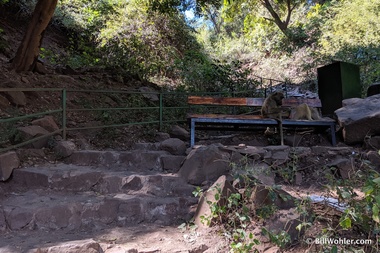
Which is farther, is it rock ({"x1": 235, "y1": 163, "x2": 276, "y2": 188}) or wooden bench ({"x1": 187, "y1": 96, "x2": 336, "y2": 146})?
wooden bench ({"x1": 187, "y1": 96, "x2": 336, "y2": 146})

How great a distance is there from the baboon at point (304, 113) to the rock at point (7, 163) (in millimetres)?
4582

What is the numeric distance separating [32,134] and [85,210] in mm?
1914

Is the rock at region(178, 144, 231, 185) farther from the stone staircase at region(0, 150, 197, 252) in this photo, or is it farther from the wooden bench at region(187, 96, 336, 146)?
the wooden bench at region(187, 96, 336, 146)

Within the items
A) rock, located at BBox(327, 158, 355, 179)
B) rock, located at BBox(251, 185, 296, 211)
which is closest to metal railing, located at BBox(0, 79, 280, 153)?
rock, located at BBox(251, 185, 296, 211)

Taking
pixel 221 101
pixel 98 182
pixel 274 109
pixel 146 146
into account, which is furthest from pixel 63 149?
pixel 274 109

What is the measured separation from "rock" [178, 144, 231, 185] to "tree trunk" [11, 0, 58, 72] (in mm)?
5020

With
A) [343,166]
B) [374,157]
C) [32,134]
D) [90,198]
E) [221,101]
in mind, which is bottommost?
[90,198]

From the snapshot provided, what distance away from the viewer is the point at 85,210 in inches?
130

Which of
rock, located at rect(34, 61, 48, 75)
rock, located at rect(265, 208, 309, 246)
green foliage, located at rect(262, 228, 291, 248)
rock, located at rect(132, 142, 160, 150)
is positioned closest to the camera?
green foliage, located at rect(262, 228, 291, 248)

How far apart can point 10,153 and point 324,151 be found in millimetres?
3950

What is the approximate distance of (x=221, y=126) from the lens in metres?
6.20

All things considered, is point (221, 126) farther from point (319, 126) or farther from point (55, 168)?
point (55, 168)

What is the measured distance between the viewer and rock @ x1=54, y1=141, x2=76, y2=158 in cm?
475

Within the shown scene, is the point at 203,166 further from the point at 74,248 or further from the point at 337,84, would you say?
the point at 337,84
